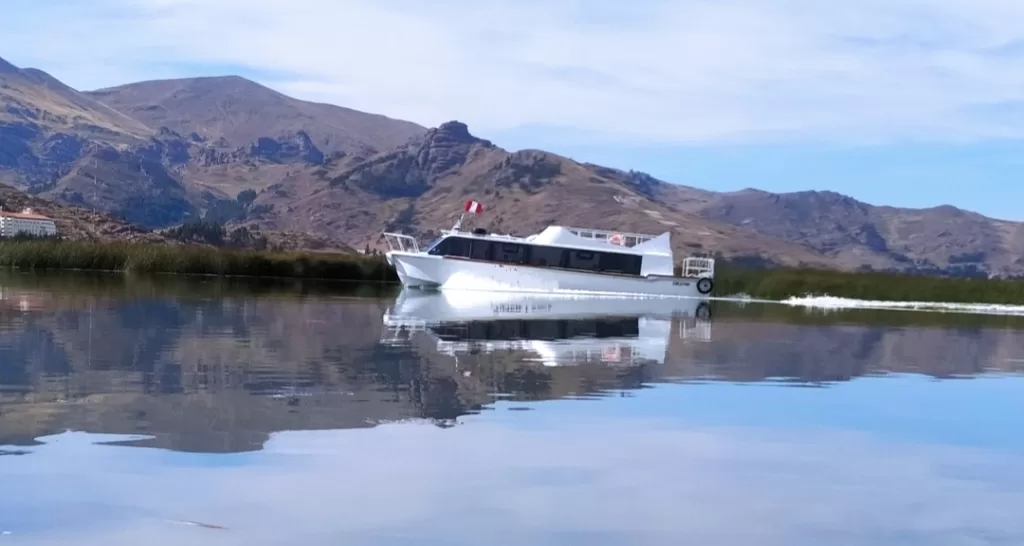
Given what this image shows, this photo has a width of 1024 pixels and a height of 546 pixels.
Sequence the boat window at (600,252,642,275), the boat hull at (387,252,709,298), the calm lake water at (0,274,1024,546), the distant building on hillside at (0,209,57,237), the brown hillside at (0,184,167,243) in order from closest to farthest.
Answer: the calm lake water at (0,274,1024,546) → the boat hull at (387,252,709,298) → the boat window at (600,252,642,275) → the distant building on hillside at (0,209,57,237) → the brown hillside at (0,184,167,243)

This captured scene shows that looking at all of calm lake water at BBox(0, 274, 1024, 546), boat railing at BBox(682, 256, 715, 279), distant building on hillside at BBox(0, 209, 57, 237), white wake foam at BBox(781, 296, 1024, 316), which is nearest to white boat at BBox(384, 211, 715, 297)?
boat railing at BBox(682, 256, 715, 279)

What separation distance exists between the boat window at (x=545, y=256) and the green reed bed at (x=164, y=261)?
58.4 ft

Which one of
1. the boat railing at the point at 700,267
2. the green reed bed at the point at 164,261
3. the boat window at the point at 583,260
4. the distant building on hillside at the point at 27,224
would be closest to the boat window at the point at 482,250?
the boat window at the point at 583,260

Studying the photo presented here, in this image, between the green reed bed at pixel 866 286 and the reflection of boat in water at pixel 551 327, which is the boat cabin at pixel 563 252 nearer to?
the green reed bed at pixel 866 286

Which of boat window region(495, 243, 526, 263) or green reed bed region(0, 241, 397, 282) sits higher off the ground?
boat window region(495, 243, 526, 263)

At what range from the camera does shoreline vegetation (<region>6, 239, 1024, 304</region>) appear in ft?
174

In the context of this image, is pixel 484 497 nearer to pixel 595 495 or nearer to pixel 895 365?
pixel 595 495

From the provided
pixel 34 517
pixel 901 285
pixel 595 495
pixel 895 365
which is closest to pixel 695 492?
pixel 595 495

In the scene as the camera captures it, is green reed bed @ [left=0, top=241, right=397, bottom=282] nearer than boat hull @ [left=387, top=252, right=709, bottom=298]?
No

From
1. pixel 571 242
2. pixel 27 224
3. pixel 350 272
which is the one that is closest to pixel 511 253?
pixel 571 242

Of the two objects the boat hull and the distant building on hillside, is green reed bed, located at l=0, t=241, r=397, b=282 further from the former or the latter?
the distant building on hillside

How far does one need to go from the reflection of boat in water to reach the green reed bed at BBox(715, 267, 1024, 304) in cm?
1384

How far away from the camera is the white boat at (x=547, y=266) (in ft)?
167

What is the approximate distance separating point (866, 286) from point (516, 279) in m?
15.8
